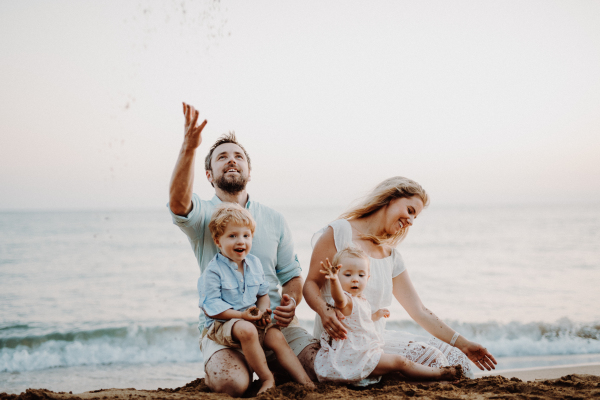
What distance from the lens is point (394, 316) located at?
8.37 meters

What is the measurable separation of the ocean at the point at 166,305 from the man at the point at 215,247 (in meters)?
1.95

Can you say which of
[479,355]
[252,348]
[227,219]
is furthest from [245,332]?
[479,355]

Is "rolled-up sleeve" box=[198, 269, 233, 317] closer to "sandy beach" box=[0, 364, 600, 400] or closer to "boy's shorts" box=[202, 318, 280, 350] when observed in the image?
"boy's shorts" box=[202, 318, 280, 350]

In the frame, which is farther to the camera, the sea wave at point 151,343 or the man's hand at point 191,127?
the sea wave at point 151,343

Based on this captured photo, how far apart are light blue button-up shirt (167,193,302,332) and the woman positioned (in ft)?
1.34

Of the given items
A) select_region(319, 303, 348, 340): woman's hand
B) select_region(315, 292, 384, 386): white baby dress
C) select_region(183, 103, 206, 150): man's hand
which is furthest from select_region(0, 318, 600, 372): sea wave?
select_region(183, 103, 206, 150): man's hand

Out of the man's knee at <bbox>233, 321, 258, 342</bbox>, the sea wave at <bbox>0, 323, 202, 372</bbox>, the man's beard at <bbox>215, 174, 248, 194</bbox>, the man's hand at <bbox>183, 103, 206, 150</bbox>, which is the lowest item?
the sea wave at <bbox>0, 323, 202, 372</bbox>

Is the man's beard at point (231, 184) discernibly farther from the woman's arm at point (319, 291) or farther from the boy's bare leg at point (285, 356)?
the boy's bare leg at point (285, 356)

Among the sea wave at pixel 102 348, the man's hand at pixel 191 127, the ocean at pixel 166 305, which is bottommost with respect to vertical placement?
the sea wave at pixel 102 348

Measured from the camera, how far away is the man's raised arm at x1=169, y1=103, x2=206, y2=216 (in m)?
3.15

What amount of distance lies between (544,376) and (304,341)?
3049 mm

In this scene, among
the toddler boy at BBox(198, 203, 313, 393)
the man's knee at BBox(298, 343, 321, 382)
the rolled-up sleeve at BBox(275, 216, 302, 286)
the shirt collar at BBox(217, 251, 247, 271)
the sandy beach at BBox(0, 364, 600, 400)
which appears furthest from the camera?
the rolled-up sleeve at BBox(275, 216, 302, 286)

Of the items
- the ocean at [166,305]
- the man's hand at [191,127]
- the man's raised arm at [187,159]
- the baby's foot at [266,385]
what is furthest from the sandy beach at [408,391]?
the ocean at [166,305]

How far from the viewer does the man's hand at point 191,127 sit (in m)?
3.14
